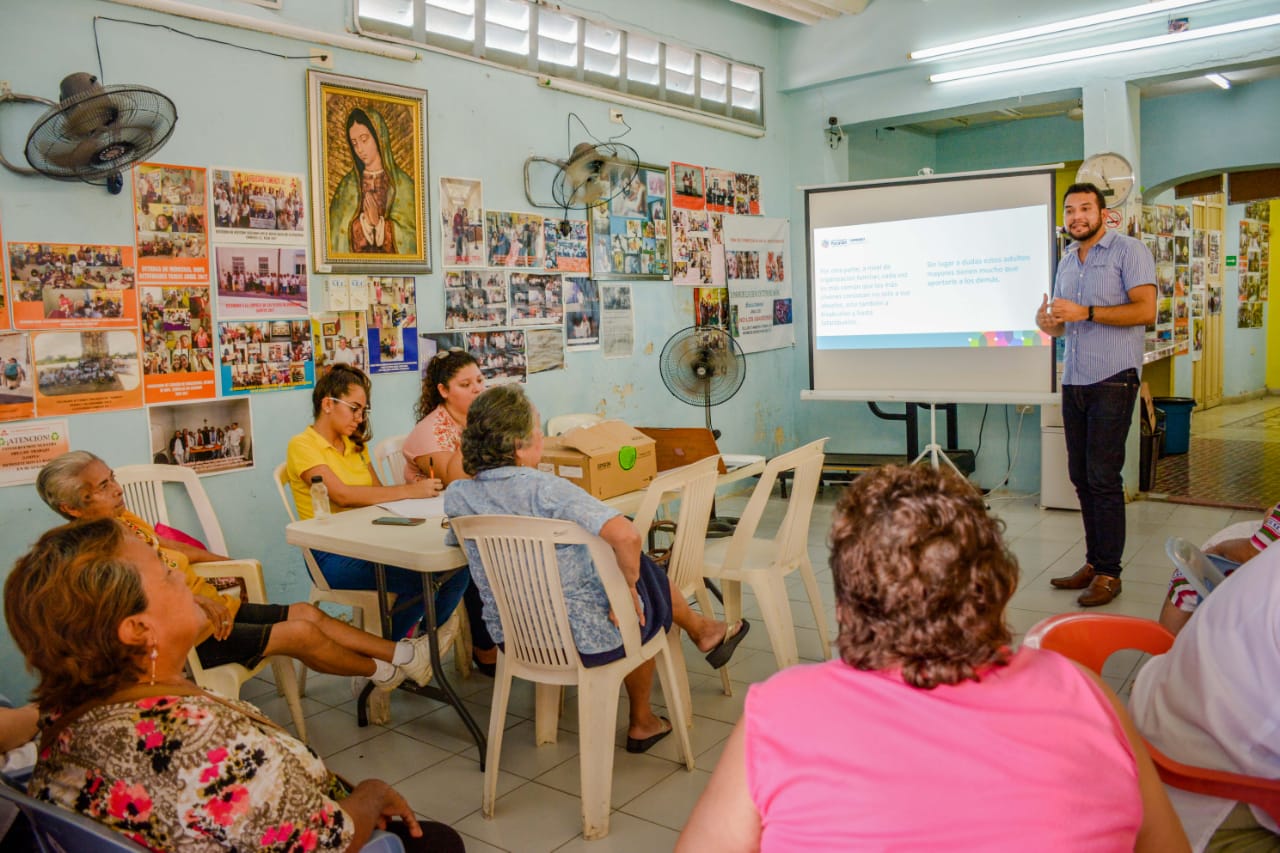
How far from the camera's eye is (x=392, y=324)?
14.3ft

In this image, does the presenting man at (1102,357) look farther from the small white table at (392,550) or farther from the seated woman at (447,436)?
the small white table at (392,550)

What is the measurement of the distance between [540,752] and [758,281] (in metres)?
4.38

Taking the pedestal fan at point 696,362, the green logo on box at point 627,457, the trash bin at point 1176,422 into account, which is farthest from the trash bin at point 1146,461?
the green logo on box at point 627,457

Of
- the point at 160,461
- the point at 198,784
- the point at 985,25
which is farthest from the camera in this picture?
the point at 985,25

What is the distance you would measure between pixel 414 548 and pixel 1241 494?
18.3 ft

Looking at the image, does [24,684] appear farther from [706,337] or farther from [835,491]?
[835,491]

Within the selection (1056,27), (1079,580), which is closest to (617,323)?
(1079,580)

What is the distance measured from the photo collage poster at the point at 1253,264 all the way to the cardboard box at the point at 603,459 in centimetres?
1044

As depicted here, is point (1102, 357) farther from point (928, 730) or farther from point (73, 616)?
point (73, 616)

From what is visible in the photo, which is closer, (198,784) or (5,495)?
(198,784)

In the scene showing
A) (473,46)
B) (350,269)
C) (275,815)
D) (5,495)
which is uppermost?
(473,46)

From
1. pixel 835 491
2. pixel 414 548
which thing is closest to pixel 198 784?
pixel 414 548

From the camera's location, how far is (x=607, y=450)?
3.30m

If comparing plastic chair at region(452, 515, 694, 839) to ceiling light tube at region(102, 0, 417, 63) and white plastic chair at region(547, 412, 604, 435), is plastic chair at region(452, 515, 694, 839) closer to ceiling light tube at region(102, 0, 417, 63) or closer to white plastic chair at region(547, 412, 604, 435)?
white plastic chair at region(547, 412, 604, 435)
